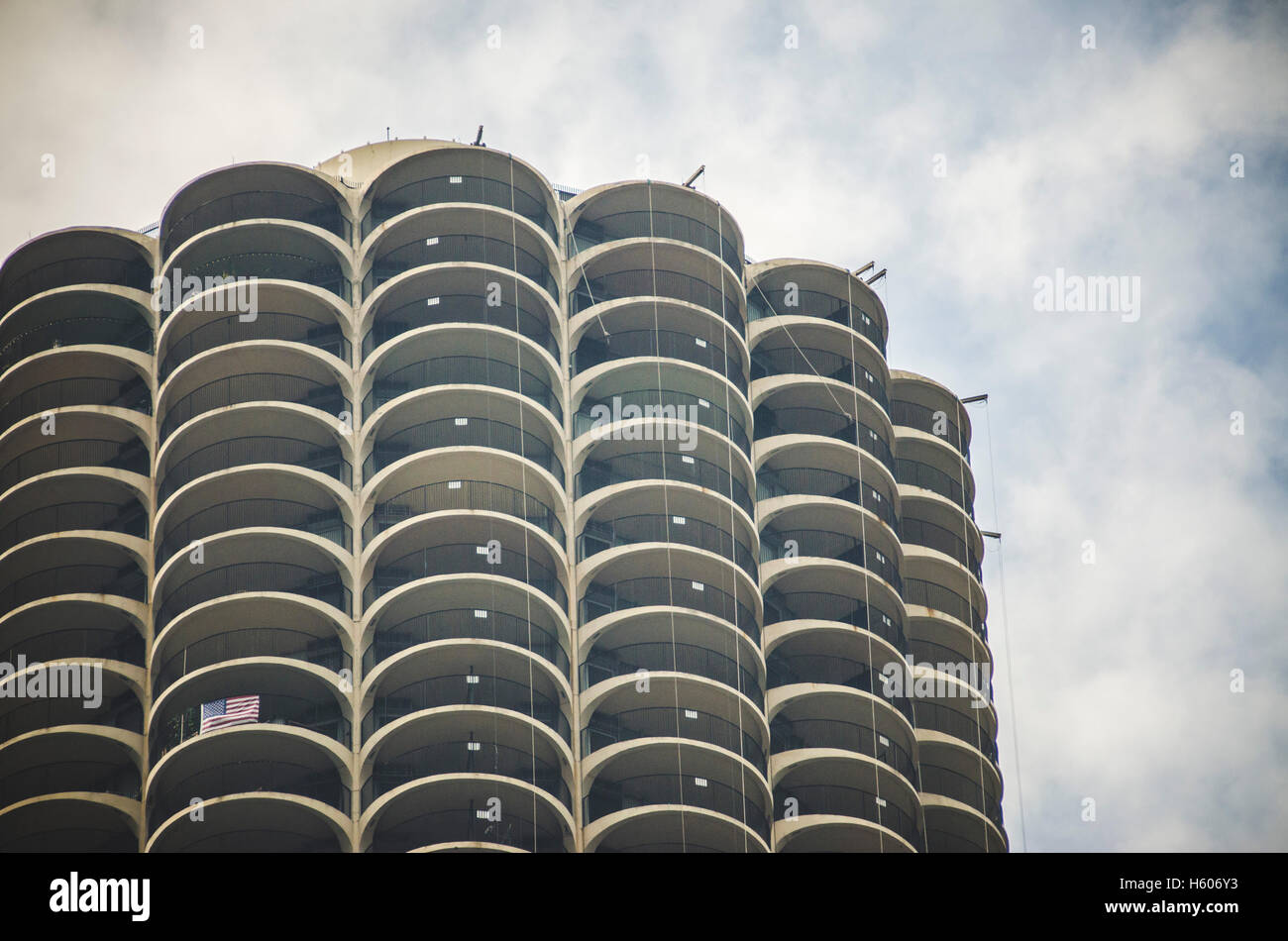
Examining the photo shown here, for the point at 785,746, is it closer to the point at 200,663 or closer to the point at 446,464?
the point at 446,464

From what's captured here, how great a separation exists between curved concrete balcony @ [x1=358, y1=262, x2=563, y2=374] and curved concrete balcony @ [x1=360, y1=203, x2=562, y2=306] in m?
0.82

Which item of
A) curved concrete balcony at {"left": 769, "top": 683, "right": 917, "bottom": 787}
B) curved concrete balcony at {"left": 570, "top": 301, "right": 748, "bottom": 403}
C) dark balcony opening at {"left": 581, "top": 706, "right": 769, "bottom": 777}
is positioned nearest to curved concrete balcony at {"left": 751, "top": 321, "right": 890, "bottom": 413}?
curved concrete balcony at {"left": 570, "top": 301, "right": 748, "bottom": 403}

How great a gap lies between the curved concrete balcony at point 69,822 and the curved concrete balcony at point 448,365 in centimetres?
1985

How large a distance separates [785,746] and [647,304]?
69.5 ft

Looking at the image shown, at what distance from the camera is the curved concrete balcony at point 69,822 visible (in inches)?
3248

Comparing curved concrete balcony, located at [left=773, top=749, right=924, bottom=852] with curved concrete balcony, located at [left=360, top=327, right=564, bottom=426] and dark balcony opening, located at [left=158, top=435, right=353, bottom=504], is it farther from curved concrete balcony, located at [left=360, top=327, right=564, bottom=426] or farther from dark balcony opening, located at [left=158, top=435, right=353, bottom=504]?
dark balcony opening, located at [left=158, top=435, right=353, bottom=504]

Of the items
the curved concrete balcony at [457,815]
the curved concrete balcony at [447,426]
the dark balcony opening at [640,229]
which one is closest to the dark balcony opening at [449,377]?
the curved concrete balcony at [447,426]

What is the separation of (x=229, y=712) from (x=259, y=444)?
499 inches

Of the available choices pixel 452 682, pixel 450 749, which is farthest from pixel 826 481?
pixel 450 749

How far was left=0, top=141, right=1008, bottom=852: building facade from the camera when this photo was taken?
267ft

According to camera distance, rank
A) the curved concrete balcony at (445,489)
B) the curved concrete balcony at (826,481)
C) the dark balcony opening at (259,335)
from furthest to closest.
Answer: the curved concrete balcony at (826,481), the dark balcony opening at (259,335), the curved concrete balcony at (445,489)

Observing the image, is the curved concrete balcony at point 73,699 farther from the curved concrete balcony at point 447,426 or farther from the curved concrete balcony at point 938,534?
the curved concrete balcony at point 938,534

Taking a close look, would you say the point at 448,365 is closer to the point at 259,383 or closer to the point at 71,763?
the point at 259,383

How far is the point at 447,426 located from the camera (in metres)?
87.8
